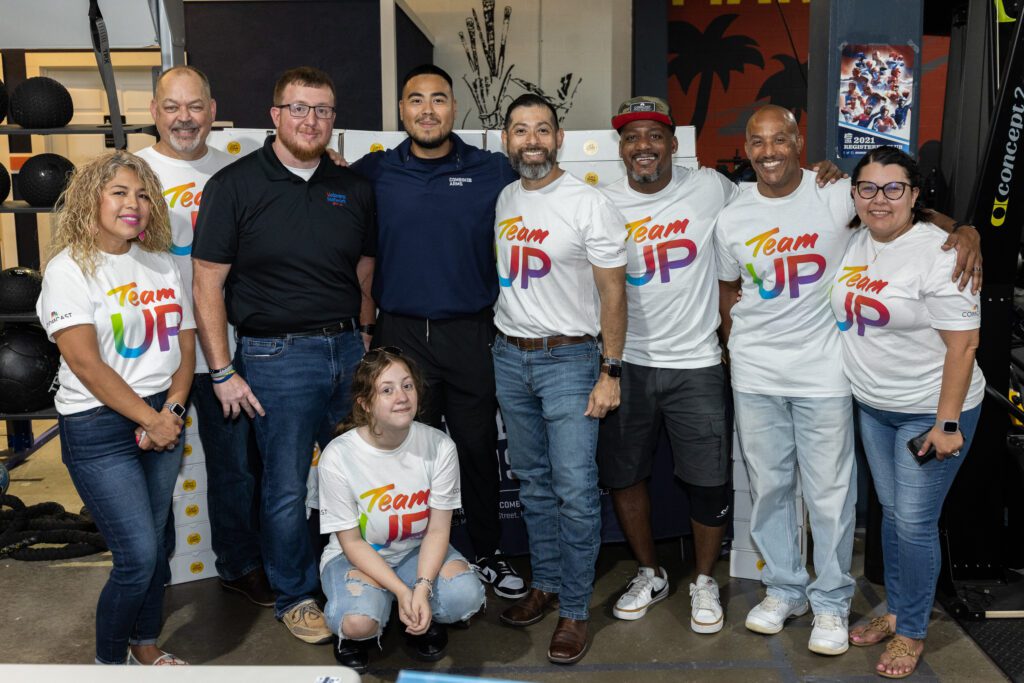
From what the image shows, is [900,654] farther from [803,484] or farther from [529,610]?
[529,610]

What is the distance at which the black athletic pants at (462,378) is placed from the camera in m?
3.20

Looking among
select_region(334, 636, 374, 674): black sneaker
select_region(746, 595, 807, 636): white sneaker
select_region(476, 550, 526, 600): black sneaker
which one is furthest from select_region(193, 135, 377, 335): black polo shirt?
select_region(746, 595, 807, 636): white sneaker

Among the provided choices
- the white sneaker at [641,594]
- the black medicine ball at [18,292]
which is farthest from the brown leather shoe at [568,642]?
the black medicine ball at [18,292]

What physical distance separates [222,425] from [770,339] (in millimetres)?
1883

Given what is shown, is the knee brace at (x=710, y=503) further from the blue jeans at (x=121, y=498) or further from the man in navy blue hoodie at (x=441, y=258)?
the blue jeans at (x=121, y=498)

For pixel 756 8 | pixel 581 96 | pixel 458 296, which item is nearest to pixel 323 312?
pixel 458 296

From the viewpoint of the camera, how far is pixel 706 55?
28.6ft

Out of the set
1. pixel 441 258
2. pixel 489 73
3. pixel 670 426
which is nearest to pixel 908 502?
pixel 670 426

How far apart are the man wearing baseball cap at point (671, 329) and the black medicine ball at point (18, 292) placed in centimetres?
279

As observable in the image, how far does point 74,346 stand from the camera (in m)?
2.52

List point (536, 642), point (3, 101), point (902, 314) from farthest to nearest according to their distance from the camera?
point (3, 101) → point (536, 642) → point (902, 314)

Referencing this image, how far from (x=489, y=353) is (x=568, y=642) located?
38.4 inches

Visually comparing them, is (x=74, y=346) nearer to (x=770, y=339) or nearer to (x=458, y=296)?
(x=458, y=296)

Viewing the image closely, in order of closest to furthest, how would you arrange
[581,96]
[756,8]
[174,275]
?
[174,275] < [581,96] < [756,8]
